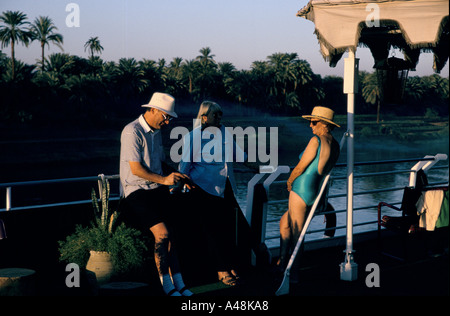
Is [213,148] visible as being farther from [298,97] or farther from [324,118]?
[298,97]

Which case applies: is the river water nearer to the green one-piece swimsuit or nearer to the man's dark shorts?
the green one-piece swimsuit

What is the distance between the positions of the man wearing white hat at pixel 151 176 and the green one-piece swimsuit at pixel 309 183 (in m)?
1.01

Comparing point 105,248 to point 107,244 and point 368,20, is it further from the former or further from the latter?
point 368,20

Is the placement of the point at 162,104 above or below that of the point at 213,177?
above

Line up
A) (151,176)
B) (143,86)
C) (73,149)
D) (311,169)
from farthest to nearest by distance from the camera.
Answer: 1. (143,86)
2. (73,149)
3. (311,169)
4. (151,176)

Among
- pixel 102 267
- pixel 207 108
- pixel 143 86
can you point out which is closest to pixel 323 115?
pixel 207 108

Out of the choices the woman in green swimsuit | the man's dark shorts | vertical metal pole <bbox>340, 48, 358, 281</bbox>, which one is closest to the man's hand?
Answer: the man's dark shorts

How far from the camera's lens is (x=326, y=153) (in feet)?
15.9

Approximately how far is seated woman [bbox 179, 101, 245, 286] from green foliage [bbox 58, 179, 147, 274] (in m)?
0.56

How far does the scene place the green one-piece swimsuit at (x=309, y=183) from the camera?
4.90 m

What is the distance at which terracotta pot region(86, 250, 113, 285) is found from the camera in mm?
4672

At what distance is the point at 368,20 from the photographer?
4.79 m

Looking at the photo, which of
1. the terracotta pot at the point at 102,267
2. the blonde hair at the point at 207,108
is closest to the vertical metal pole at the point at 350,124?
the blonde hair at the point at 207,108

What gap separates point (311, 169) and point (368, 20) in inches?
47.2
